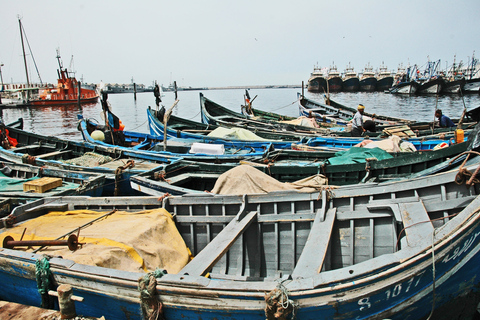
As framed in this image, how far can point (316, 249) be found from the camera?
431cm

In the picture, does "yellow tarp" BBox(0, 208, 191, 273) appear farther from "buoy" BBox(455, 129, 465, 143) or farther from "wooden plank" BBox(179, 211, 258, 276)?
"buoy" BBox(455, 129, 465, 143)

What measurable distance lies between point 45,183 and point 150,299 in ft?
19.9

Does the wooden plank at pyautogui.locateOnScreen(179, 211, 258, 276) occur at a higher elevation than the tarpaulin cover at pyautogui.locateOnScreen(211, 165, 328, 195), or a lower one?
lower

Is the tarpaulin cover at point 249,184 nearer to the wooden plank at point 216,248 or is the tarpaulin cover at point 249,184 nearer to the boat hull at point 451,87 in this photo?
the wooden plank at point 216,248

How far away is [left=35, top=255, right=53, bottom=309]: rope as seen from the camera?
4.09 metres

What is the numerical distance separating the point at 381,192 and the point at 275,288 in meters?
3.04

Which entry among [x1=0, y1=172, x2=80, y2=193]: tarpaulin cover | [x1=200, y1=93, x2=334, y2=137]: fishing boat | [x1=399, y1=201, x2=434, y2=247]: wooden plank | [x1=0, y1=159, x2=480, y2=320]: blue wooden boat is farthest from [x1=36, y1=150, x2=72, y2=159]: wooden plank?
[x1=399, y1=201, x2=434, y2=247]: wooden plank

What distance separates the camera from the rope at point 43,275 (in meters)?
4.09

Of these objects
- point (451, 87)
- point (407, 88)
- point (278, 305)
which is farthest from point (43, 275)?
point (407, 88)

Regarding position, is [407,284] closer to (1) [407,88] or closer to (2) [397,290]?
(2) [397,290]

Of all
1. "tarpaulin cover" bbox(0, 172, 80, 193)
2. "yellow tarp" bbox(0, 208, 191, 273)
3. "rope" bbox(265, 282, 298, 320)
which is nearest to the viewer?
"rope" bbox(265, 282, 298, 320)

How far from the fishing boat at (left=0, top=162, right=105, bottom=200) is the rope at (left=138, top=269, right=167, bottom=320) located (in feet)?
16.5

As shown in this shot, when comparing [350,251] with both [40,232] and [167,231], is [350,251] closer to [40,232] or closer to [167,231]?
[167,231]

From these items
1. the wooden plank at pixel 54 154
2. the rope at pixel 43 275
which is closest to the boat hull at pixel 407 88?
the wooden plank at pixel 54 154
